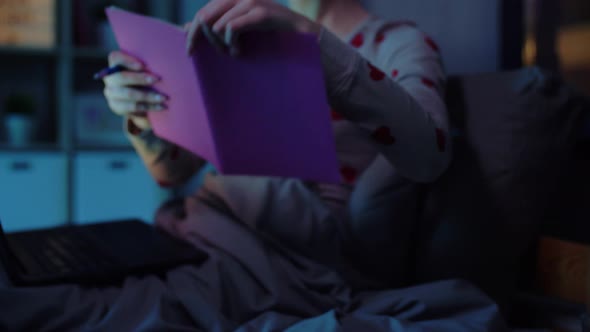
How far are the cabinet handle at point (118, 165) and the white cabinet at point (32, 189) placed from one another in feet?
0.61

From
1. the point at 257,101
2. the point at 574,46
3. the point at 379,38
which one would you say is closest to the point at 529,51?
the point at 574,46

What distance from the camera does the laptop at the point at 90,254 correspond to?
663 millimetres

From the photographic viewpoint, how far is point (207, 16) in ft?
2.04

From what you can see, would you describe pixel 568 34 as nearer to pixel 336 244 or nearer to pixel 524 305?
pixel 524 305

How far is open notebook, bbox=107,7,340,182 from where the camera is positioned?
63cm

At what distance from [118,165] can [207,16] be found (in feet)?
5.93

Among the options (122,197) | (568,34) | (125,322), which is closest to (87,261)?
(125,322)

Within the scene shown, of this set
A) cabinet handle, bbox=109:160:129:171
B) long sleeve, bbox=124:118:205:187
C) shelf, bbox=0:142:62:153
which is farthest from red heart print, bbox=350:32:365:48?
shelf, bbox=0:142:62:153

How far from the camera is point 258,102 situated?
2.16 ft

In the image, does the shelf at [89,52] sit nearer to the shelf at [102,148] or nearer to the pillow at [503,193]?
the shelf at [102,148]

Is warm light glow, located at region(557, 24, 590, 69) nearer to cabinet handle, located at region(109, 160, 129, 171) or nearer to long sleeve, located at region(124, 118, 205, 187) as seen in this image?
long sleeve, located at region(124, 118, 205, 187)

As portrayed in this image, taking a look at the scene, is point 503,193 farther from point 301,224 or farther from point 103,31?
A: point 103,31

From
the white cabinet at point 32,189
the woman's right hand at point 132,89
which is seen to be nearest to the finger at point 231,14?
the woman's right hand at point 132,89

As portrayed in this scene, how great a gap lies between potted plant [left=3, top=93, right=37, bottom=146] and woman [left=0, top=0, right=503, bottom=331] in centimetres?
152
